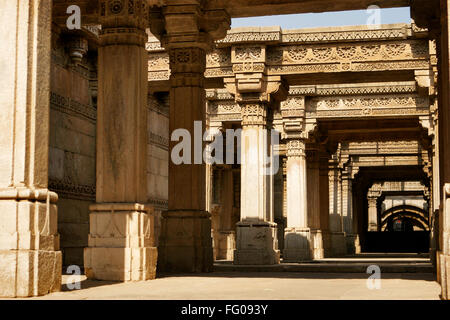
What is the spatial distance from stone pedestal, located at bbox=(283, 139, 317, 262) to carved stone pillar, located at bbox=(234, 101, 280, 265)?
414 cm

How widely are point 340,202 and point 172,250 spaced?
19360mm

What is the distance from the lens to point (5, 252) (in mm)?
6758

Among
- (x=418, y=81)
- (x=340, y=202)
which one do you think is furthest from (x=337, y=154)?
(x=418, y=81)

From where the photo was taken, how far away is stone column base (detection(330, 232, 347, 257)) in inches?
1118

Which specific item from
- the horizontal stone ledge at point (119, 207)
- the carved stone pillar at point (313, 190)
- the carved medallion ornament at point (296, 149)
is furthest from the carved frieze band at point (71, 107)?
the carved stone pillar at point (313, 190)

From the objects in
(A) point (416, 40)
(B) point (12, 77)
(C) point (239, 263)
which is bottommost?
(C) point (239, 263)

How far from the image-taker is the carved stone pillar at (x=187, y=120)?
1222 centimetres

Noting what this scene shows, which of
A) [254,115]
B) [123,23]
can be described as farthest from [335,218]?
[123,23]

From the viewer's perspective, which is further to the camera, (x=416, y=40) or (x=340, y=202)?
(x=340, y=202)

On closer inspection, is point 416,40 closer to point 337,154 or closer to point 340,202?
point 337,154

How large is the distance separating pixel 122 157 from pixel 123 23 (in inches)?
74.3

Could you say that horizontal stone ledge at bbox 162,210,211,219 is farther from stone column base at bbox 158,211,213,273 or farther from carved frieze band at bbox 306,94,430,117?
carved frieze band at bbox 306,94,430,117

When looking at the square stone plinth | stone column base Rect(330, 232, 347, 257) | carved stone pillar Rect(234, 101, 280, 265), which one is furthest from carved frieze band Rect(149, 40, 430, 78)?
stone column base Rect(330, 232, 347, 257)

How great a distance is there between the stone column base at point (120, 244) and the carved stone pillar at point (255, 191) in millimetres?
7090
